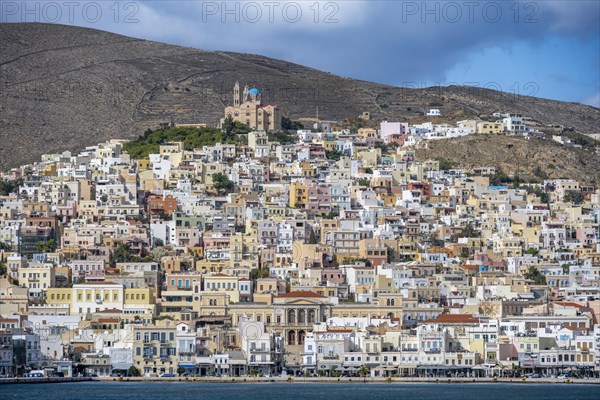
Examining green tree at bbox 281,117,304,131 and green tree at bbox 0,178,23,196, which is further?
green tree at bbox 281,117,304,131

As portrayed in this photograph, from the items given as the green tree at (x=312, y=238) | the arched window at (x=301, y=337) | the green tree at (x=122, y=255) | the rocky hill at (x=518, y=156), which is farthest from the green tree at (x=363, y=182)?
the arched window at (x=301, y=337)

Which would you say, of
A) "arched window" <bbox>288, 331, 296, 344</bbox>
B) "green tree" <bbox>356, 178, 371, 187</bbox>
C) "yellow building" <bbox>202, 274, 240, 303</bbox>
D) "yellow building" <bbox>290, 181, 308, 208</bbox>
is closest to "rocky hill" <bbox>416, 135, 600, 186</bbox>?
"green tree" <bbox>356, 178, 371, 187</bbox>

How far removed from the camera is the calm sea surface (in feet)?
267

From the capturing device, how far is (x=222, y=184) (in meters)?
124

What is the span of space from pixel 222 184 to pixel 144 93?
42.3 meters

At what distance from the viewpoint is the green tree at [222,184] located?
12382 cm

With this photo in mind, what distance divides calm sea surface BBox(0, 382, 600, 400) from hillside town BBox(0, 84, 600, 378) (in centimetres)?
277

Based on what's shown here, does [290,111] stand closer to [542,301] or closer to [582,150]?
[582,150]

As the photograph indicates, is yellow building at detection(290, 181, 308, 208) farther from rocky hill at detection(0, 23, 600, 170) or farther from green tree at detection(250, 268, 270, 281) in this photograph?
rocky hill at detection(0, 23, 600, 170)

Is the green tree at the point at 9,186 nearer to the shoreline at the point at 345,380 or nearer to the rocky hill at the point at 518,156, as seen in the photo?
the rocky hill at the point at 518,156

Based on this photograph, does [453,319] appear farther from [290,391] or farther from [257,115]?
[257,115]

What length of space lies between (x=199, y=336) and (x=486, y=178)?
42033mm

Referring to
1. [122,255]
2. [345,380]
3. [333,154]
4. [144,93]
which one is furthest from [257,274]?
[144,93]

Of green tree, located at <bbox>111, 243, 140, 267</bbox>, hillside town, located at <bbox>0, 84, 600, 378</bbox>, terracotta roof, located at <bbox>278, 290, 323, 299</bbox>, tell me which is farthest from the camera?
green tree, located at <bbox>111, 243, 140, 267</bbox>
